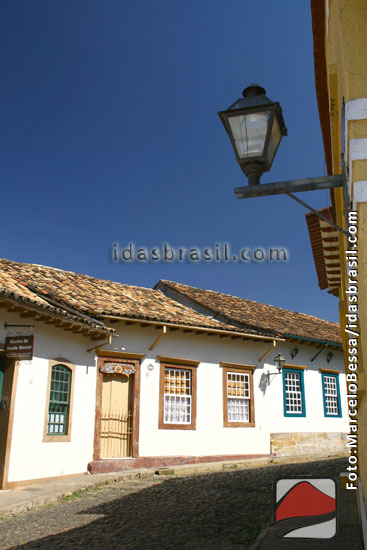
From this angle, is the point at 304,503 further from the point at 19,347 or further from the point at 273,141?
the point at 19,347

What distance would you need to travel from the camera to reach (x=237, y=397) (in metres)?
15.4

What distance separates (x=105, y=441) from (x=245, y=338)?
545 centimetres

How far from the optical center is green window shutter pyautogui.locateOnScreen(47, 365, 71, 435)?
1097 centimetres

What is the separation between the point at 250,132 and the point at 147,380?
10829 millimetres

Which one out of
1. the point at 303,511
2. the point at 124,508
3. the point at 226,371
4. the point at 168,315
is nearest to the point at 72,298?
the point at 168,315

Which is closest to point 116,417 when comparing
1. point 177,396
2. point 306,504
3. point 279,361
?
point 177,396

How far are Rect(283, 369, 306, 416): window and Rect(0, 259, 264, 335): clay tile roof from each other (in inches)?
88.7

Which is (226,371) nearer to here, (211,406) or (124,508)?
(211,406)

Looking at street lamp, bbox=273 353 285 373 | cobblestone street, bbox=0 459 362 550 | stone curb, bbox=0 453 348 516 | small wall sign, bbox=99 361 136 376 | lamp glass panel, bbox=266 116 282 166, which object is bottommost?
cobblestone street, bbox=0 459 362 550

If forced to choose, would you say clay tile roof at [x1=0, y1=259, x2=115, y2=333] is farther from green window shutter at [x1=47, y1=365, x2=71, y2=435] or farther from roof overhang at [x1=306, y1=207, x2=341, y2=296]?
roof overhang at [x1=306, y1=207, x2=341, y2=296]

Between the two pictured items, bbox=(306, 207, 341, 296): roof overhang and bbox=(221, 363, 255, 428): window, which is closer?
bbox=(306, 207, 341, 296): roof overhang

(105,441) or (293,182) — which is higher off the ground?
(293,182)

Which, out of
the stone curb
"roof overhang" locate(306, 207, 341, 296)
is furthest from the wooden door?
"roof overhang" locate(306, 207, 341, 296)

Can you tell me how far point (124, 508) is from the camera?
8008 mm
